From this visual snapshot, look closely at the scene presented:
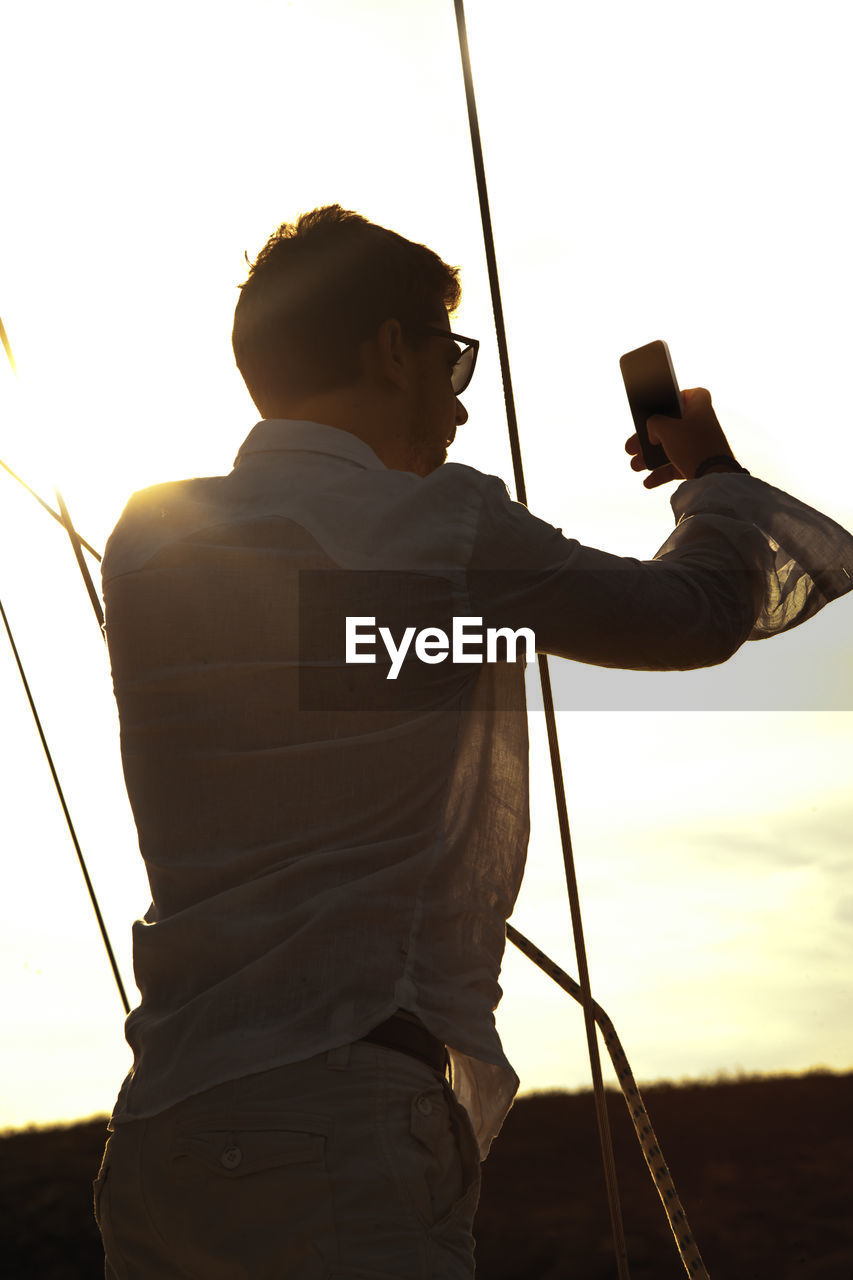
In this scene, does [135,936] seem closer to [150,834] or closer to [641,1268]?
[150,834]

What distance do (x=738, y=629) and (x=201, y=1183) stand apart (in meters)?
0.72

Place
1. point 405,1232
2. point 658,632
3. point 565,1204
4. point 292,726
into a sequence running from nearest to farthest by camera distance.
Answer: point 405,1232 < point 292,726 < point 658,632 < point 565,1204

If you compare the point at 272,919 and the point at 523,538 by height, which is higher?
the point at 523,538

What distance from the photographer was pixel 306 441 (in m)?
1.26

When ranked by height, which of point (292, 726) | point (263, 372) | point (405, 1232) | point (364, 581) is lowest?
point (405, 1232)

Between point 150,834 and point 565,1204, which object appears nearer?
point 150,834

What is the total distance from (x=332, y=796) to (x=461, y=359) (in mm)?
610

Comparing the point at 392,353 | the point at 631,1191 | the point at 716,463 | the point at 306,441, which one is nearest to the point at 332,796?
the point at 306,441

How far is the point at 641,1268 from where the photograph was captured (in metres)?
9.45

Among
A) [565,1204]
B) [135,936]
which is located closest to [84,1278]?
[565,1204]

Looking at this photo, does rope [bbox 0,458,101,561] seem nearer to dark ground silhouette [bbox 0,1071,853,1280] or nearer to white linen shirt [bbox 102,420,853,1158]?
white linen shirt [bbox 102,420,853,1158]

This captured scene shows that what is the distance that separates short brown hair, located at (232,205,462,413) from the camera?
1.34 m

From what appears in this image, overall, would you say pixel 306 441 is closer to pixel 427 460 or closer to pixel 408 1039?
pixel 427 460

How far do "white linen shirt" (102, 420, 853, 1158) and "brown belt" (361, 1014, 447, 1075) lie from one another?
0.01 metres
